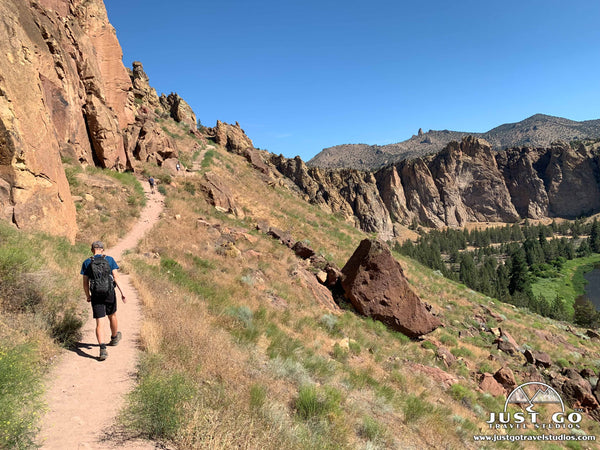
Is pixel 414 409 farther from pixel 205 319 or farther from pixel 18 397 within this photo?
pixel 18 397

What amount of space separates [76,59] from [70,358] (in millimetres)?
17993

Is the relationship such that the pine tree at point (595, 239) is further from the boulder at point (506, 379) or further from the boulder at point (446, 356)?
the boulder at point (446, 356)

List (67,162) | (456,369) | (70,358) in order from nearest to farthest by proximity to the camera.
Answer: (70,358), (456,369), (67,162)

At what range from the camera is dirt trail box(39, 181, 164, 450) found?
3070mm

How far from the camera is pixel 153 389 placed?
135 inches

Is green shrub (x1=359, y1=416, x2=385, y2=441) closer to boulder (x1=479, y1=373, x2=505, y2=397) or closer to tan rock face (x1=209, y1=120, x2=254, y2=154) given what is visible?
boulder (x1=479, y1=373, x2=505, y2=397)

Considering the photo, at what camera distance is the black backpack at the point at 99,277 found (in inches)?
195

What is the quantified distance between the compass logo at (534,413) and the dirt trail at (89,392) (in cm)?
869

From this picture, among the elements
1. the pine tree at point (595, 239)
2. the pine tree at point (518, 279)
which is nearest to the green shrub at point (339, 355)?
the pine tree at point (518, 279)

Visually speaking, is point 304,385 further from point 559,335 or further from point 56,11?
point 559,335

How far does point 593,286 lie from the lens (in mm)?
78750

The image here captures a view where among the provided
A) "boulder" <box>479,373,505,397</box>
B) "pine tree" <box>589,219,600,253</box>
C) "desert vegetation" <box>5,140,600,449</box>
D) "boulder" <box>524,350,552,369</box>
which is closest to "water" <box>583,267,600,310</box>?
"pine tree" <box>589,219,600,253</box>

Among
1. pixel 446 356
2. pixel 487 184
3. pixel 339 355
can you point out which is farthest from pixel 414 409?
pixel 487 184

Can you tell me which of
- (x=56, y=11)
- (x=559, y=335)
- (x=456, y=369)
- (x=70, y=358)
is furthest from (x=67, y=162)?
(x=559, y=335)
